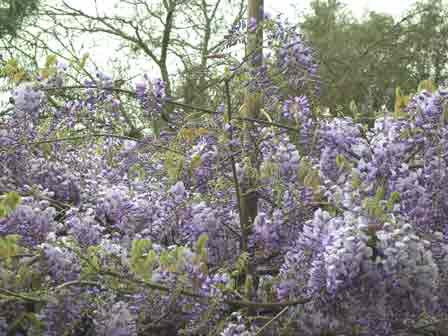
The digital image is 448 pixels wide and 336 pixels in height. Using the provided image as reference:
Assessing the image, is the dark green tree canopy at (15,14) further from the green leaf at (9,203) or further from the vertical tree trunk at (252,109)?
the green leaf at (9,203)

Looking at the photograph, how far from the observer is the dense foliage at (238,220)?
147cm

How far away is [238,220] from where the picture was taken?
2061 millimetres

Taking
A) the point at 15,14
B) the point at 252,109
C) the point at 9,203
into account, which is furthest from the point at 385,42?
the point at 9,203

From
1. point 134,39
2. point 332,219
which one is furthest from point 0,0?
point 332,219

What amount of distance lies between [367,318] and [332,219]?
0.82 feet

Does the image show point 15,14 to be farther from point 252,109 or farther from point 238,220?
point 238,220

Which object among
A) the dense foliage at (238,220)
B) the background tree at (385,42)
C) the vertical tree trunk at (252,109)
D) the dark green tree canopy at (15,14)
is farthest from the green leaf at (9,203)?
the background tree at (385,42)

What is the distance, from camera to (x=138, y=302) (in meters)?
1.62

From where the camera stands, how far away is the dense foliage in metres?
1.47

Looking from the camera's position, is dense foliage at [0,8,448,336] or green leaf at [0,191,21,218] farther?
green leaf at [0,191,21,218]

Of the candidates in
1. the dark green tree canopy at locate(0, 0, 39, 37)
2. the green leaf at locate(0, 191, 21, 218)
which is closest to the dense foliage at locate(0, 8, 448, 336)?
the green leaf at locate(0, 191, 21, 218)

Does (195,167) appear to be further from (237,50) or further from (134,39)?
(134,39)

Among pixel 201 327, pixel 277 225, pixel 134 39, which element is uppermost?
pixel 134 39

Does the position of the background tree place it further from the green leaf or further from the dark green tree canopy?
the green leaf
